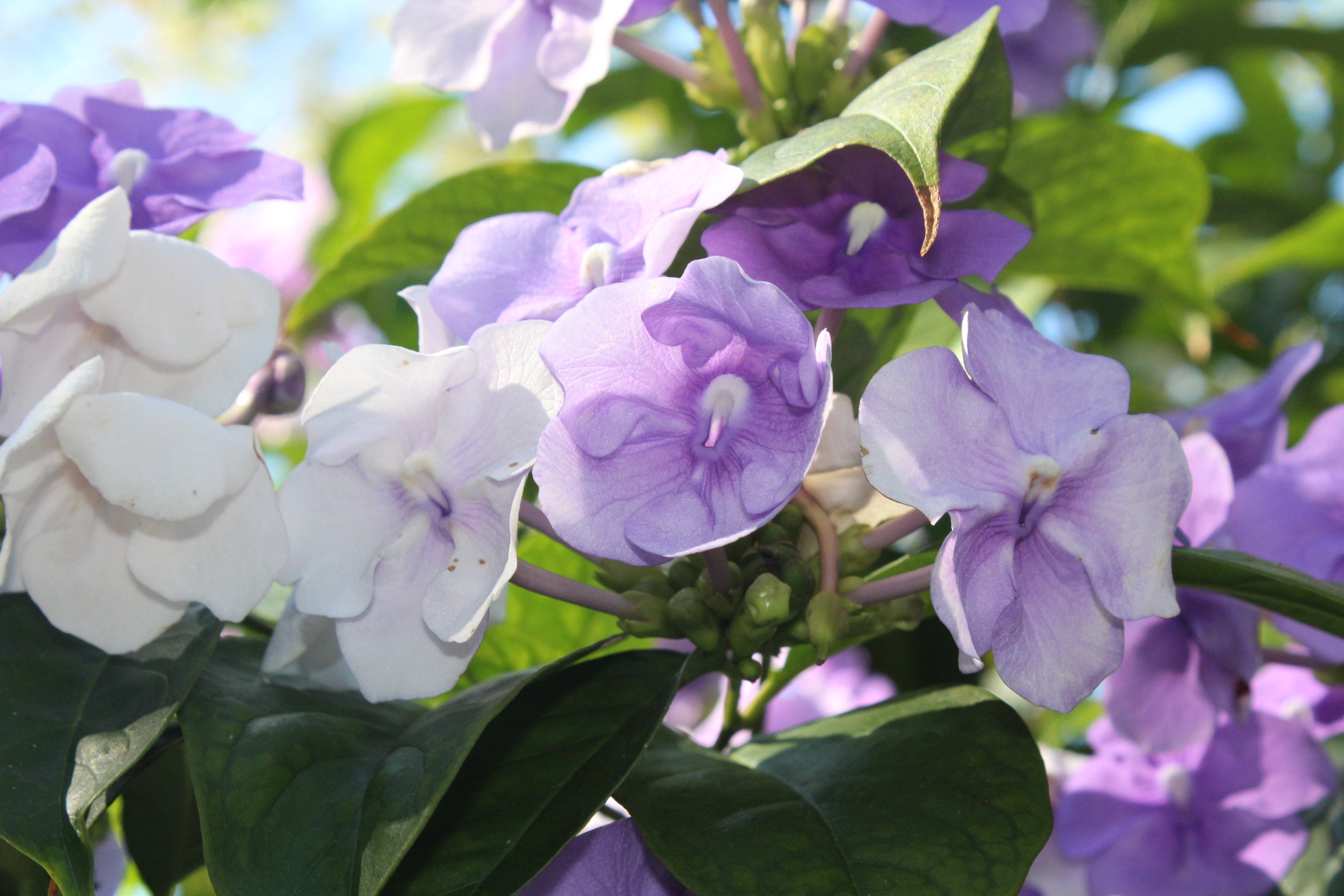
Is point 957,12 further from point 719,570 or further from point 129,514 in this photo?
point 129,514

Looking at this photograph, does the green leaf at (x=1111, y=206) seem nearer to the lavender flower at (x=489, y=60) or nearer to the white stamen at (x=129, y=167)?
the lavender flower at (x=489, y=60)

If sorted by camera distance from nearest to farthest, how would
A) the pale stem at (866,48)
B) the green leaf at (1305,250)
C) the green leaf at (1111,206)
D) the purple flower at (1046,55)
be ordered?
the pale stem at (866,48), the green leaf at (1111,206), the green leaf at (1305,250), the purple flower at (1046,55)

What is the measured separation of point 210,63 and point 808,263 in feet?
7.82

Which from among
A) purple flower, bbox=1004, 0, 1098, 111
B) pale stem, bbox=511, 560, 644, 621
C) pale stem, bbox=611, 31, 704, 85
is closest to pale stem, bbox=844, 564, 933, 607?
pale stem, bbox=511, 560, 644, 621

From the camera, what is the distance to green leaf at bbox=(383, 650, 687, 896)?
52cm

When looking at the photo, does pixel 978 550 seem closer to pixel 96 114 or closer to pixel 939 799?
pixel 939 799

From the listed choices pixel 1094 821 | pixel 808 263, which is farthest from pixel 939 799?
pixel 1094 821

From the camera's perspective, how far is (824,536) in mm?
572

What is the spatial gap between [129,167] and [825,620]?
0.46m

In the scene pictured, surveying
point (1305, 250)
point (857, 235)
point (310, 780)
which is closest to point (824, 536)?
point (857, 235)

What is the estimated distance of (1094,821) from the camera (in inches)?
34.4

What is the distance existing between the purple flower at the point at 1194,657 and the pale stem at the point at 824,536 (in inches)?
10.5

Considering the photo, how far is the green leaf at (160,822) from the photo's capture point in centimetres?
78

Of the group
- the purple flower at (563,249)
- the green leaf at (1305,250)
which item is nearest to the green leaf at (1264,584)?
the purple flower at (563,249)
